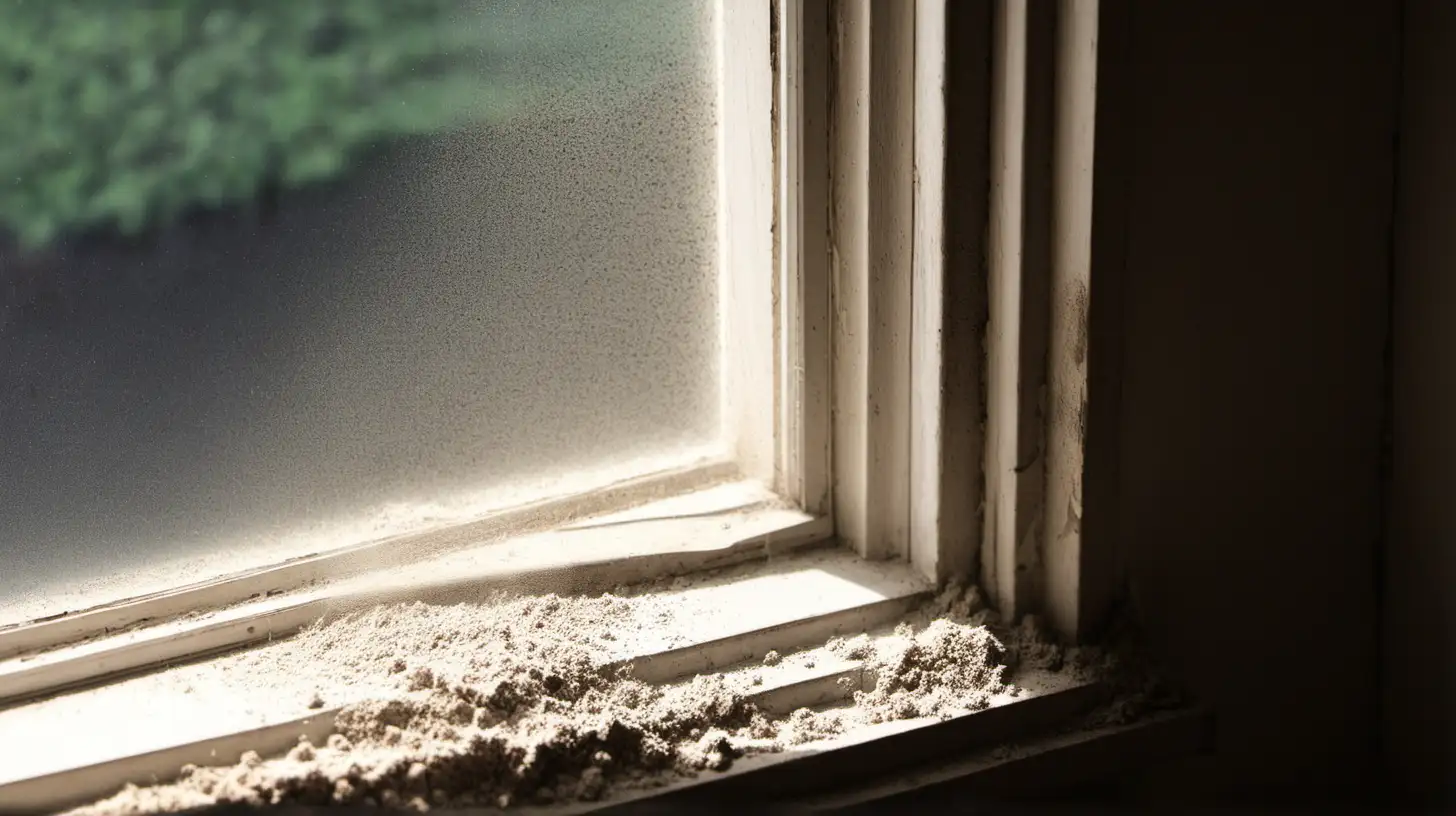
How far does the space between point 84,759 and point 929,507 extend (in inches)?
23.8

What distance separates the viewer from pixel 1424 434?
3.84ft

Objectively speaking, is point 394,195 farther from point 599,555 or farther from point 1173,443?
point 1173,443

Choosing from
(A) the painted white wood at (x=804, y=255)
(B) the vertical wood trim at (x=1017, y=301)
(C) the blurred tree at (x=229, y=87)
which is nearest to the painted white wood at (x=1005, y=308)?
(B) the vertical wood trim at (x=1017, y=301)

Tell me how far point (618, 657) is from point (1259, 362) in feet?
1.82

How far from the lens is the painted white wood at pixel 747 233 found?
41.3 inches

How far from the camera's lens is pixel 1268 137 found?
1070 mm

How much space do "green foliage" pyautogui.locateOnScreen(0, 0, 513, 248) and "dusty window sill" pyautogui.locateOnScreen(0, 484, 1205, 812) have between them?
29 cm

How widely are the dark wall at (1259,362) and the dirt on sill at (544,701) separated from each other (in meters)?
0.15

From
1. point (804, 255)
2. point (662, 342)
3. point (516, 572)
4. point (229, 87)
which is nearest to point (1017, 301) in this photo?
point (804, 255)

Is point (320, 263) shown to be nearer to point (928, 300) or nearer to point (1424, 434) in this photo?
point (928, 300)

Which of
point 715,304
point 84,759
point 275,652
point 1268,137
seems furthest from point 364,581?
point 1268,137

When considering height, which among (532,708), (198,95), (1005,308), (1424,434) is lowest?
(532,708)

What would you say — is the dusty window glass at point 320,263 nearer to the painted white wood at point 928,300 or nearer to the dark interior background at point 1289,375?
the painted white wood at point 928,300

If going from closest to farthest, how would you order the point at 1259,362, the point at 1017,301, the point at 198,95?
1. the point at 198,95
2. the point at 1017,301
3. the point at 1259,362
